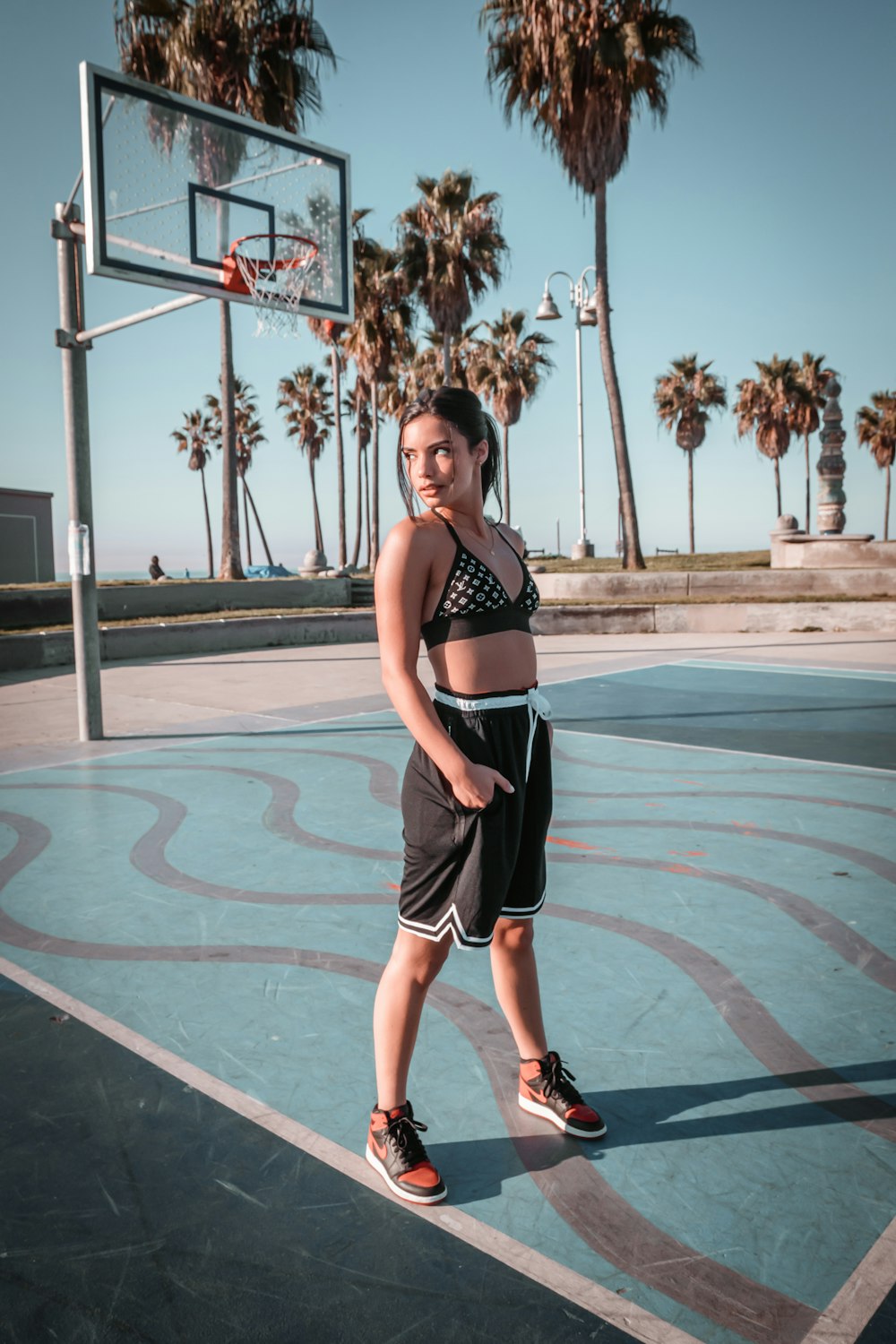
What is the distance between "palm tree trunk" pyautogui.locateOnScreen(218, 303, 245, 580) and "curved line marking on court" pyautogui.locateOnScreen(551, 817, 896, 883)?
1941 centimetres

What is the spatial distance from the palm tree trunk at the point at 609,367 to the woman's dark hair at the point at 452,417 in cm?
2141

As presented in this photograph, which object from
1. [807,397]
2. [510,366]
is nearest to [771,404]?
[807,397]

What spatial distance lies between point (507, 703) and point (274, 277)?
8.92 meters

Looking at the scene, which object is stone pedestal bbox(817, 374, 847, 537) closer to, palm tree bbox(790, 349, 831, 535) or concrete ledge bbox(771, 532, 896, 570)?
concrete ledge bbox(771, 532, 896, 570)

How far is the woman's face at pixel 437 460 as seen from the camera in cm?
229

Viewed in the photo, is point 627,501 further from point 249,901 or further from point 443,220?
A: point 249,901

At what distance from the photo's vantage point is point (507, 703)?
2.33 m

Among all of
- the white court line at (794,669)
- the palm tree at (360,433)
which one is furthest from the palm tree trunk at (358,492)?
the white court line at (794,669)

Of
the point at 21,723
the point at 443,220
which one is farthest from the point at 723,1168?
the point at 443,220

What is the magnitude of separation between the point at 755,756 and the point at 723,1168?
5.26m

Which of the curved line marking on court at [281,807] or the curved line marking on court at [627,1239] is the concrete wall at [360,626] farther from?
the curved line marking on court at [627,1239]

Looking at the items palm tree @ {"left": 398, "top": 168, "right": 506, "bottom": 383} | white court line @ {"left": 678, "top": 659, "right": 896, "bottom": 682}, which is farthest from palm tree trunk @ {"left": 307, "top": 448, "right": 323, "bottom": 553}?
white court line @ {"left": 678, "top": 659, "right": 896, "bottom": 682}

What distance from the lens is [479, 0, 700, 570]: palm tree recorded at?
2147 cm

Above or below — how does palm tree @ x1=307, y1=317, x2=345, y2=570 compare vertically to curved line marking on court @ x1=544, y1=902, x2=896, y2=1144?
above
